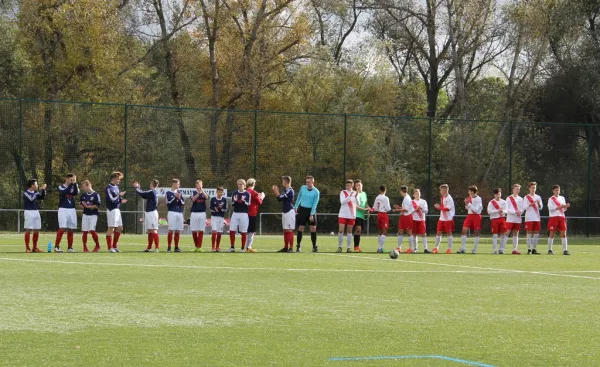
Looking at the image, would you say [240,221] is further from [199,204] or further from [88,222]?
[88,222]

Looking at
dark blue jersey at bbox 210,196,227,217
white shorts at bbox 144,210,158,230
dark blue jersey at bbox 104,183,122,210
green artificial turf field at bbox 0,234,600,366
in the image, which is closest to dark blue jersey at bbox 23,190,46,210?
dark blue jersey at bbox 104,183,122,210

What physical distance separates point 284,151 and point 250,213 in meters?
13.9

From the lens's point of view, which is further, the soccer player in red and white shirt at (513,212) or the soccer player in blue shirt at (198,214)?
the soccer player in red and white shirt at (513,212)

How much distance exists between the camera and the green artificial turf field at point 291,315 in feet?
25.9

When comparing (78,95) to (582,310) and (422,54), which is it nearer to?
(422,54)

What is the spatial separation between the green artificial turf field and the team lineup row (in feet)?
13.4

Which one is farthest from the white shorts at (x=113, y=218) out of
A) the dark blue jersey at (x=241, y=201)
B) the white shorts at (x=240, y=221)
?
the dark blue jersey at (x=241, y=201)

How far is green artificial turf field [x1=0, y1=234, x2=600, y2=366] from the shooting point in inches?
311

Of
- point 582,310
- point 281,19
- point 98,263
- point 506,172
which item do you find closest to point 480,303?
point 582,310

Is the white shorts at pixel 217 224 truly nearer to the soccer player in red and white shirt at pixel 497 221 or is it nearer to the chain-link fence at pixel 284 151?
the soccer player in red and white shirt at pixel 497 221

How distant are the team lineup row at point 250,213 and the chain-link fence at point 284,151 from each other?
11.3 metres

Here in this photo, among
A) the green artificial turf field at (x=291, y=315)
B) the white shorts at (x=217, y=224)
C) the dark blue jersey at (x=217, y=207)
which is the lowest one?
the green artificial turf field at (x=291, y=315)

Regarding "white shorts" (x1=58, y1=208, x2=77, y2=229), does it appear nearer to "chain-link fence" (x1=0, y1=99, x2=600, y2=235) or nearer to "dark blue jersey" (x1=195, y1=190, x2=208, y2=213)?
"dark blue jersey" (x1=195, y1=190, x2=208, y2=213)

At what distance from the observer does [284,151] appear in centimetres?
3862
